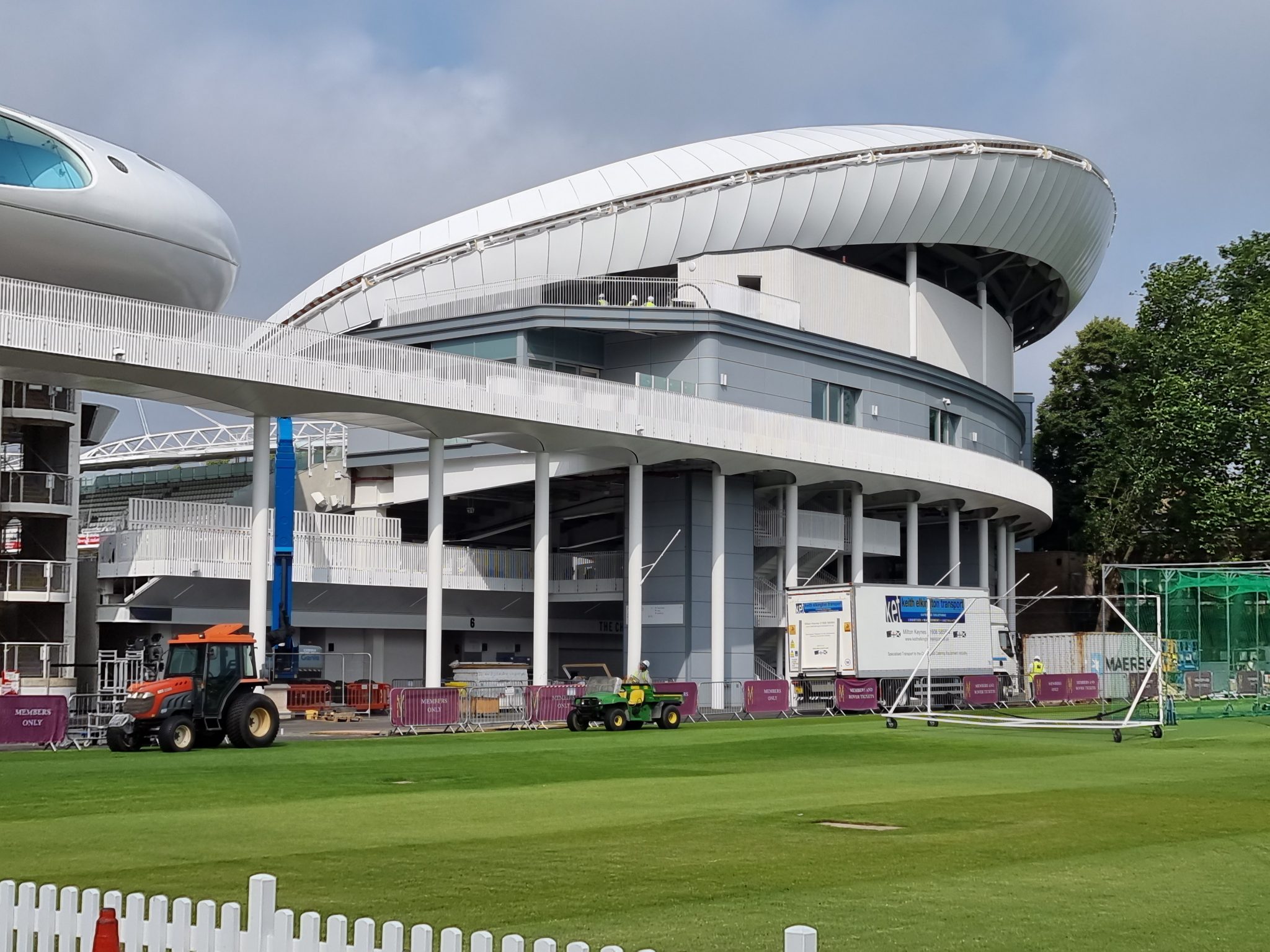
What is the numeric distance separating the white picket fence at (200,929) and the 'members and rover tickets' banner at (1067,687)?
5047cm

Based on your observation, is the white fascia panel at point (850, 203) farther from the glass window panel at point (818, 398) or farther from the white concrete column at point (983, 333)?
the white concrete column at point (983, 333)

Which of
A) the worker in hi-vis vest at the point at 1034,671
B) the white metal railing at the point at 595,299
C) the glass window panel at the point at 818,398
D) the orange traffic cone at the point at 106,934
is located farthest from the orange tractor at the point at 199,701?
the glass window panel at the point at 818,398

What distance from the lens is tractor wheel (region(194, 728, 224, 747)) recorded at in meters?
30.6

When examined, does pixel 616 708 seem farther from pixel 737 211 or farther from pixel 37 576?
pixel 737 211

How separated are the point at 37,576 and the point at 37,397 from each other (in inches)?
251

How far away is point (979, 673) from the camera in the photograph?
52281 mm

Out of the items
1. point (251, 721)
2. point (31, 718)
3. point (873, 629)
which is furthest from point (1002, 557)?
point (31, 718)

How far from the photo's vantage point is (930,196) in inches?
2534

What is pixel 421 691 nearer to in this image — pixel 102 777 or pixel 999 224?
pixel 102 777

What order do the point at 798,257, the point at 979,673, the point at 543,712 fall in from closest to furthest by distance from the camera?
1. the point at 543,712
2. the point at 979,673
3. the point at 798,257

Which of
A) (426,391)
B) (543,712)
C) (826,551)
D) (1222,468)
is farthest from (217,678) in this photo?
(1222,468)

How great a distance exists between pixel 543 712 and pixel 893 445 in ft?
80.3

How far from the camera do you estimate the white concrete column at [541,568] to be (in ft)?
155

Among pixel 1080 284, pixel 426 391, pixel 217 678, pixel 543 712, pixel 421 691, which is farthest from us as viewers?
pixel 1080 284
